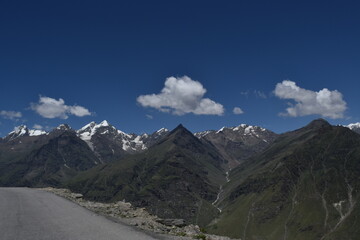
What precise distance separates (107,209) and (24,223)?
13670mm

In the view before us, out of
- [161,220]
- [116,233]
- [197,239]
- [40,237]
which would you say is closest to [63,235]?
[40,237]

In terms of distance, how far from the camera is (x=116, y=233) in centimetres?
2245

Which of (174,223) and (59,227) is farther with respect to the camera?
(174,223)

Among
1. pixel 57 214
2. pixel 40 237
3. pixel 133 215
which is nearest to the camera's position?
pixel 40 237

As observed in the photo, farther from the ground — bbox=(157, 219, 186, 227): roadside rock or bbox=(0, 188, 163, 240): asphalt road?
bbox=(157, 219, 186, 227): roadside rock

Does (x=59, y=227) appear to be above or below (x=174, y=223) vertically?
below

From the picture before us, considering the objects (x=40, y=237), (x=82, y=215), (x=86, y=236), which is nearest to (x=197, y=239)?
(x=86, y=236)

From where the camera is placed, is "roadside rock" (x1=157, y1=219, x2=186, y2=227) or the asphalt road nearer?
the asphalt road

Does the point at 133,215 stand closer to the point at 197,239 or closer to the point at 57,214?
the point at 57,214

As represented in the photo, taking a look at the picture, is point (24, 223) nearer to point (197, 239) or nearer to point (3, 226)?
point (3, 226)

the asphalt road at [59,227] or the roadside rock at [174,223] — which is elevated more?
the roadside rock at [174,223]

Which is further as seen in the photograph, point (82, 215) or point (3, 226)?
point (82, 215)

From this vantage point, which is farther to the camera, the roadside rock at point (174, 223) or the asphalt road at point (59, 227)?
the roadside rock at point (174, 223)

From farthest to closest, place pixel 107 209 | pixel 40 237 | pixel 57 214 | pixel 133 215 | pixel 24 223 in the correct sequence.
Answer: pixel 107 209, pixel 133 215, pixel 57 214, pixel 24 223, pixel 40 237
